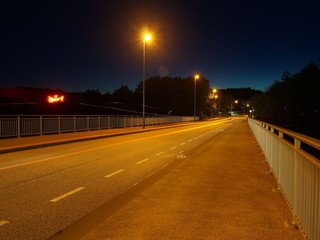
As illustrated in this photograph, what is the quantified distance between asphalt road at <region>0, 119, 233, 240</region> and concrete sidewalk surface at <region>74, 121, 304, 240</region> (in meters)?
0.69

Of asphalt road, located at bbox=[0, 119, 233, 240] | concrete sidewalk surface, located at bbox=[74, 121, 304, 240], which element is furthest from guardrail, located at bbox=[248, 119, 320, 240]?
asphalt road, located at bbox=[0, 119, 233, 240]

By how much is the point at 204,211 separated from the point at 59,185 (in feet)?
12.4

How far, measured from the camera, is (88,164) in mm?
12062

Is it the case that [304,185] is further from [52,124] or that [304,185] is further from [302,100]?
[302,100]

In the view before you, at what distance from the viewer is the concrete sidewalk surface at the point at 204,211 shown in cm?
521

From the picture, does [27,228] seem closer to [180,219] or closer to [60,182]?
[180,219]

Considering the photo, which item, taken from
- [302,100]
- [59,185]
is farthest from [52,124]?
[302,100]

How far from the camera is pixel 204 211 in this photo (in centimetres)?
638

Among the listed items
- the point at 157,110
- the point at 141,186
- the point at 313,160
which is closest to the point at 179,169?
the point at 141,186

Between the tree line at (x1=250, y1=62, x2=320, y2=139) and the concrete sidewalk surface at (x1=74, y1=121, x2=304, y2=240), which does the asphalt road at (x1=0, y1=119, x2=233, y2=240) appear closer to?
the concrete sidewalk surface at (x1=74, y1=121, x2=304, y2=240)

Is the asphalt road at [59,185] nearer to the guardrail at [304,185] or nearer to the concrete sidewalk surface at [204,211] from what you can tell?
the concrete sidewalk surface at [204,211]

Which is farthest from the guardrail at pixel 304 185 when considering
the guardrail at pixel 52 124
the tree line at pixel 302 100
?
the tree line at pixel 302 100

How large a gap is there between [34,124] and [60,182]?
1652cm

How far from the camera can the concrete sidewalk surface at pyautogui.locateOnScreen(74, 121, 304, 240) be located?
5215 millimetres
